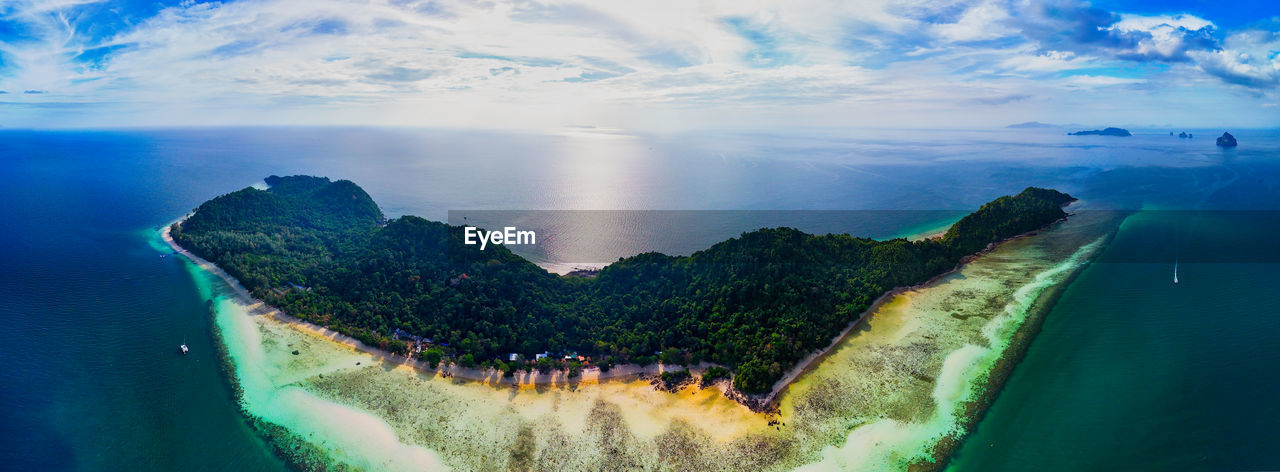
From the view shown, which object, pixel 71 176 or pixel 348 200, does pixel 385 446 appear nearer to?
pixel 348 200

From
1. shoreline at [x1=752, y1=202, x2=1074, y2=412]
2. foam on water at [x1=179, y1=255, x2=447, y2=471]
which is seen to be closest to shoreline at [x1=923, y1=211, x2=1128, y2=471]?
shoreline at [x1=752, y1=202, x2=1074, y2=412]

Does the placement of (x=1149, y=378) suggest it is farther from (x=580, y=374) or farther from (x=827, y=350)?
(x=580, y=374)

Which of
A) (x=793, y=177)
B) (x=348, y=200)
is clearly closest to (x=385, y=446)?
(x=348, y=200)

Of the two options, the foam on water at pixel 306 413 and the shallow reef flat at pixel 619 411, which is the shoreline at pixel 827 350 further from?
the foam on water at pixel 306 413

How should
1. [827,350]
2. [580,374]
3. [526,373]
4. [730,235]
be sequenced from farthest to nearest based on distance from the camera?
[730,235], [827,350], [526,373], [580,374]

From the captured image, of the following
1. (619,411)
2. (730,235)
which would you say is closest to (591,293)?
(619,411)

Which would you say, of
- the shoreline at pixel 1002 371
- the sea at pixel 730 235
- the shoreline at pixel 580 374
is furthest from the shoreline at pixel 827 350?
the sea at pixel 730 235
